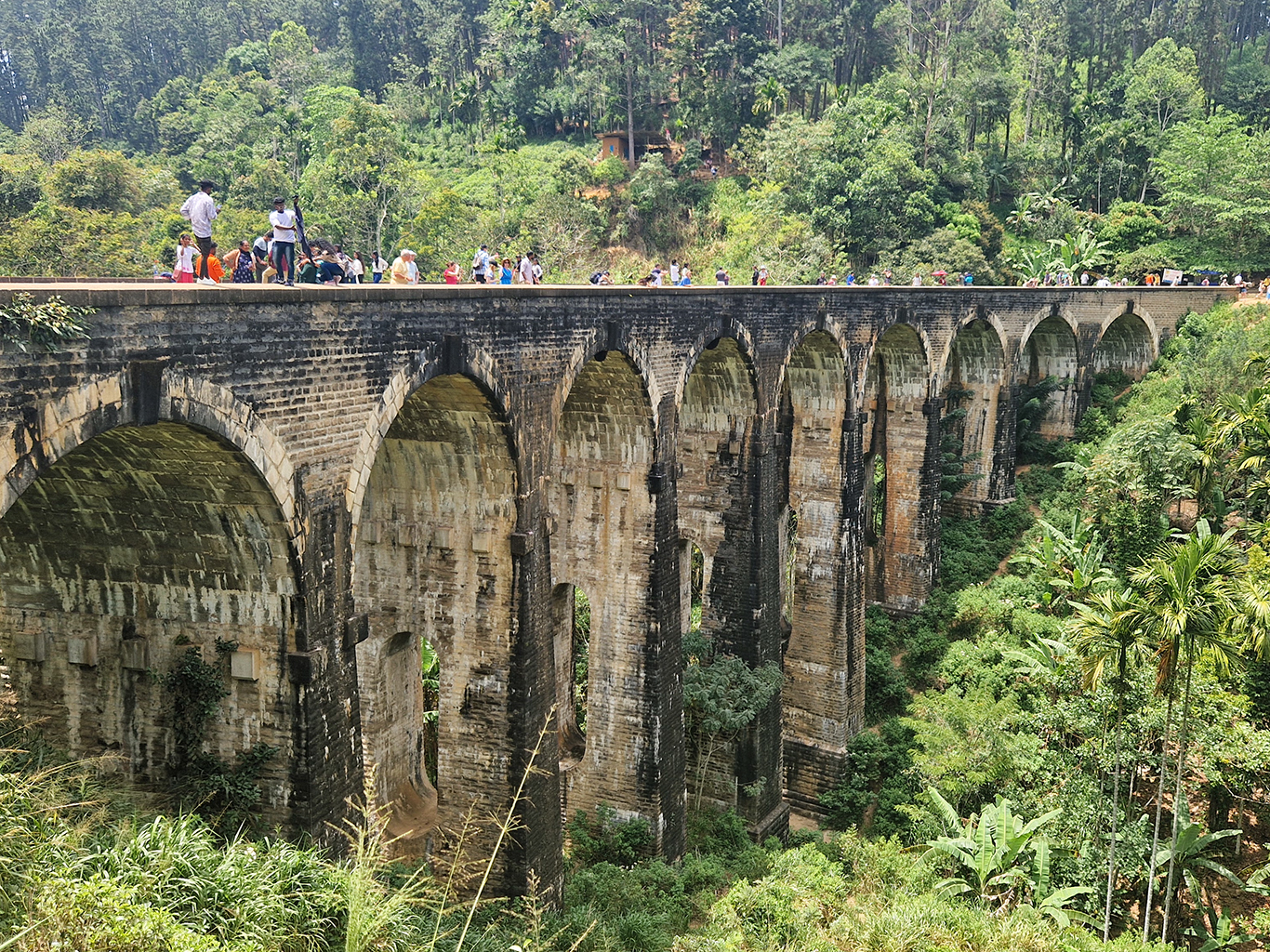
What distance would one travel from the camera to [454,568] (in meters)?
13.7

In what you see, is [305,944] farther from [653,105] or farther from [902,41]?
[902,41]

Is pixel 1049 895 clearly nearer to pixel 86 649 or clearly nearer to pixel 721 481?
pixel 721 481

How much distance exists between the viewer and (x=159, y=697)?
1031 centimetres

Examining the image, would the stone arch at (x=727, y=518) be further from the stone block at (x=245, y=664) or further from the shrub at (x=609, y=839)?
the stone block at (x=245, y=664)

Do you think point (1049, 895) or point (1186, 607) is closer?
point (1186, 607)

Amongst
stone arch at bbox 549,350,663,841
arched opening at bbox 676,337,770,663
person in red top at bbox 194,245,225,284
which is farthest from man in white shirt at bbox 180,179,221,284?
arched opening at bbox 676,337,770,663

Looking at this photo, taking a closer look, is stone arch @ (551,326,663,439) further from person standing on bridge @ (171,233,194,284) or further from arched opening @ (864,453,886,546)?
arched opening @ (864,453,886,546)

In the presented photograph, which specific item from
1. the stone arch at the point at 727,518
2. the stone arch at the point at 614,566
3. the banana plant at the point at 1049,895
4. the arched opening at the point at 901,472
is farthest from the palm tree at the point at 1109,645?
the arched opening at the point at 901,472

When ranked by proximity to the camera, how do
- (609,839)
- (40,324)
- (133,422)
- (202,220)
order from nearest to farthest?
(40,324)
(133,422)
(202,220)
(609,839)

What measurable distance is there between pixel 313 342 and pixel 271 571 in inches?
84.3

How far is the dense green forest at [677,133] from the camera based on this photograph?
44.4 m

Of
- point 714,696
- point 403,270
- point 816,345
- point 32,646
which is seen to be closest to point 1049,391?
point 816,345

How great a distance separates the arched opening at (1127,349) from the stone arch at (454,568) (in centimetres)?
2984

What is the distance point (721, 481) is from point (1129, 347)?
2498 centimetres
